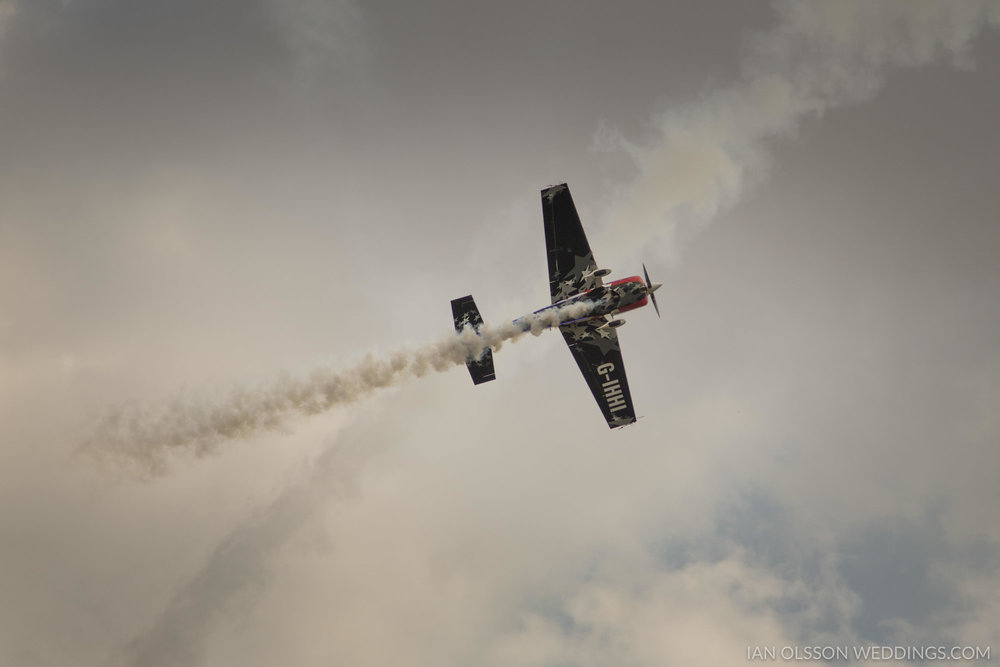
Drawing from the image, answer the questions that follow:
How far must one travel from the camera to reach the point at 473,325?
179 feet

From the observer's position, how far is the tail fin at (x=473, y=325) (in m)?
54.7

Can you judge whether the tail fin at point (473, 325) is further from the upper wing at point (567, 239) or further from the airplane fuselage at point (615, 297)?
the upper wing at point (567, 239)

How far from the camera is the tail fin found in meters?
54.7

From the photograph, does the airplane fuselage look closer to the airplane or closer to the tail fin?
the airplane

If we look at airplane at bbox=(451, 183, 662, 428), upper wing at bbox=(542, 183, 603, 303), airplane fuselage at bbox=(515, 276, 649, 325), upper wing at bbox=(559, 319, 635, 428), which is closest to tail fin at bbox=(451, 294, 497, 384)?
airplane at bbox=(451, 183, 662, 428)

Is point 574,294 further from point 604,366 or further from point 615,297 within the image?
point 604,366

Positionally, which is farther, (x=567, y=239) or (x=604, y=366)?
(x=604, y=366)

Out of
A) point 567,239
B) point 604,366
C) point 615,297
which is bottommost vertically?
point 604,366

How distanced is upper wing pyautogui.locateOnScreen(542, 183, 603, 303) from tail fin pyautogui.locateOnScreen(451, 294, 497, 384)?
663 cm

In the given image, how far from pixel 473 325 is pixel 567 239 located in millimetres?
8674

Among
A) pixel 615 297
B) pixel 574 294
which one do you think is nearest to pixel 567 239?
pixel 574 294

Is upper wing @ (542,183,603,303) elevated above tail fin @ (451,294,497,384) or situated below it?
above

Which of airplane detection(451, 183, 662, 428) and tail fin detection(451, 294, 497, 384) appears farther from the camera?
tail fin detection(451, 294, 497, 384)

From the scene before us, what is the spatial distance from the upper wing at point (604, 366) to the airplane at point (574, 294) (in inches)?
2.8
